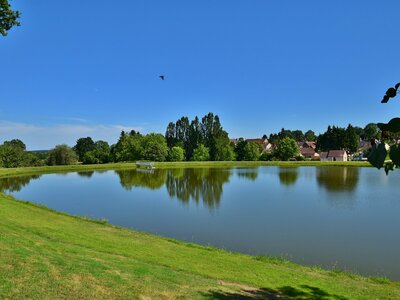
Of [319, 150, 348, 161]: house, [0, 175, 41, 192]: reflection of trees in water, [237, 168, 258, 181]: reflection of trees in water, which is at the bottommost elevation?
[0, 175, 41, 192]: reflection of trees in water

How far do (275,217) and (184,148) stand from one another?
257ft

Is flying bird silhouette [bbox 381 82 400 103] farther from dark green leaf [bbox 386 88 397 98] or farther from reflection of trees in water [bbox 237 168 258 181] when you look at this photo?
reflection of trees in water [bbox 237 168 258 181]

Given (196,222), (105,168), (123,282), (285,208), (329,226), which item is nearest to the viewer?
(123,282)

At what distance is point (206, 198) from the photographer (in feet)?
98.1

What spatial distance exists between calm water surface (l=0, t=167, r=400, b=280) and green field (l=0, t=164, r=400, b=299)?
8.15 ft

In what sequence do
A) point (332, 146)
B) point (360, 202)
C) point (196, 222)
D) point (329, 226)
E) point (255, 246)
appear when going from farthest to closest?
point (332, 146)
point (360, 202)
point (196, 222)
point (329, 226)
point (255, 246)

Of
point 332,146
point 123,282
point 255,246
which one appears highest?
point 332,146

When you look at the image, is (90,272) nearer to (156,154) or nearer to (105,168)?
(105,168)

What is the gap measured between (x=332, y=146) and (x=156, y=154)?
49.2 meters

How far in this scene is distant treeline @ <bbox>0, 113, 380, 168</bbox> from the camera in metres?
88.0

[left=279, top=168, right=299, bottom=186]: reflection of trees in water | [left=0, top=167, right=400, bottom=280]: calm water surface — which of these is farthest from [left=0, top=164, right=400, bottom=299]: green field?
[left=279, top=168, right=299, bottom=186]: reflection of trees in water

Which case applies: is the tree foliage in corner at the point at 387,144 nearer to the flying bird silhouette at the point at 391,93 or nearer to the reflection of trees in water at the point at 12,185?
the flying bird silhouette at the point at 391,93

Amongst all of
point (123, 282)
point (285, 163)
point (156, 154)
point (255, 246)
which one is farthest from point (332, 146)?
point (123, 282)

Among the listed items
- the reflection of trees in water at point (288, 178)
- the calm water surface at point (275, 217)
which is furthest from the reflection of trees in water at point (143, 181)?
the reflection of trees in water at point (288, 178)
